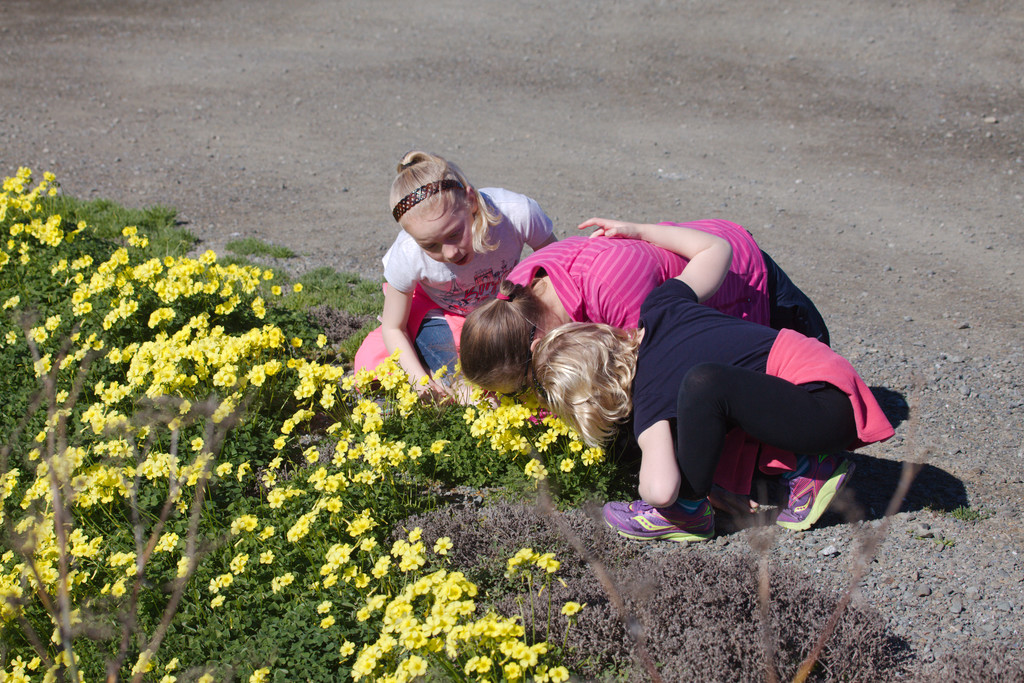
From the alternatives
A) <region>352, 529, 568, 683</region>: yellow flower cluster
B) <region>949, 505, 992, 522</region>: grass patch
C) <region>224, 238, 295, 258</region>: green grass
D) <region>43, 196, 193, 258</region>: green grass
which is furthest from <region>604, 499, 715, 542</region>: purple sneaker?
<region>43, 196, 193, 258</region>: green grass

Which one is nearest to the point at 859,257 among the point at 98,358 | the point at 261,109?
the point at 98,358

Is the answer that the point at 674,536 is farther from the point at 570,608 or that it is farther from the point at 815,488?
the point at 570,608

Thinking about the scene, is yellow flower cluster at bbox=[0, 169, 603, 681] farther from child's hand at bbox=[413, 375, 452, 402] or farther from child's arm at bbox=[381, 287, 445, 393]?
child's arm at bbox=[381, 287, 445, 393]

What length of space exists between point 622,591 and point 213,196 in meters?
5.68

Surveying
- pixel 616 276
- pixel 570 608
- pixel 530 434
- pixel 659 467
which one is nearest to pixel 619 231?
pixel 616 276

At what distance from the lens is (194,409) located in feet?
12.2

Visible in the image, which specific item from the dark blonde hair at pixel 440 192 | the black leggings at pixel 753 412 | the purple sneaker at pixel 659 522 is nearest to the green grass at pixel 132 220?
the dark blonde hair at pixel 440 192

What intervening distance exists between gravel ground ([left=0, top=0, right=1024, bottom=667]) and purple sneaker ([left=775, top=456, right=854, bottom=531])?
10 cm

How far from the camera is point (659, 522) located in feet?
10.4

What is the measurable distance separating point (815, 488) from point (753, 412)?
0.58 metres

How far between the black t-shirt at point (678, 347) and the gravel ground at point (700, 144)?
68 cm

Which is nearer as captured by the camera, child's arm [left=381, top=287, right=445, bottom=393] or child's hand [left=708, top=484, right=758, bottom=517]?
child's hand [left=708, top=484, right=758, bottom=517]

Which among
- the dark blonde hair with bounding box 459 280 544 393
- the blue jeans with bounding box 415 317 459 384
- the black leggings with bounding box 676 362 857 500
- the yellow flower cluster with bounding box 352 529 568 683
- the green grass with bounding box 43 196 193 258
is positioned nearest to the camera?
the yellow flower cluster with bounding box 352 529 568 683

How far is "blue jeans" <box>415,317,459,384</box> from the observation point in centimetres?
414
